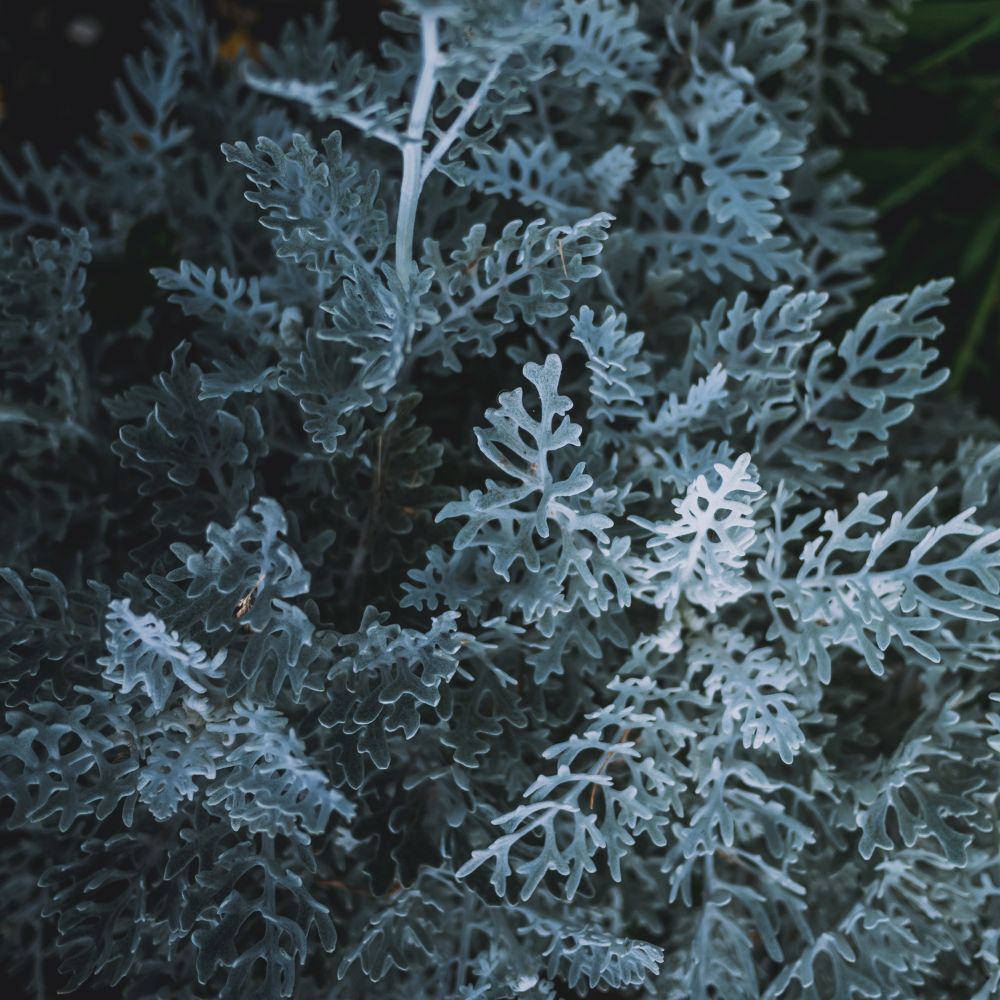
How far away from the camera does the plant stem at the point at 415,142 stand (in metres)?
0.55

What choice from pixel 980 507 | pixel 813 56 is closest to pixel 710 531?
pixel 980 507

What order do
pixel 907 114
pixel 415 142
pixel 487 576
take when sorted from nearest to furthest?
pixel 415 142 → pixel 487 576 → pixel 907 114

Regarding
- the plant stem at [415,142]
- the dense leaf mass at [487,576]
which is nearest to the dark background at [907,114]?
the dense leaf mass at [487,576]

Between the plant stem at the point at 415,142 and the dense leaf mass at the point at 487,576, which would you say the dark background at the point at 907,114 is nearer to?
the dense leaf mass at the point at 487,576

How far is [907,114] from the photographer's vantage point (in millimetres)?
1077

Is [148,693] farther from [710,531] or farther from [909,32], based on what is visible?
[909,32]

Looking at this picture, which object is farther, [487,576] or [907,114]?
[907,114]

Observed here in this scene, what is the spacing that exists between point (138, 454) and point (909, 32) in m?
0.81

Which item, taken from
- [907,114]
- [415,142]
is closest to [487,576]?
[415,142]

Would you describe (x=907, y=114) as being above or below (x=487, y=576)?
above

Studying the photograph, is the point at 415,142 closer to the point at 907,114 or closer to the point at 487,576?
the point at 487,576

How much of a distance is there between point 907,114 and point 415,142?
0.68 metres

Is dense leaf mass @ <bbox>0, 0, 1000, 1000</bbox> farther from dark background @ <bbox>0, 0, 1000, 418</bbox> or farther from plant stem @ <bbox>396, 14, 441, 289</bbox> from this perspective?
dark background @ <bbox>0, 0, 1000, 418</bbox>

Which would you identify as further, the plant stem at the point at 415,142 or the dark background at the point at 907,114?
the dark background at the point at 907,114
